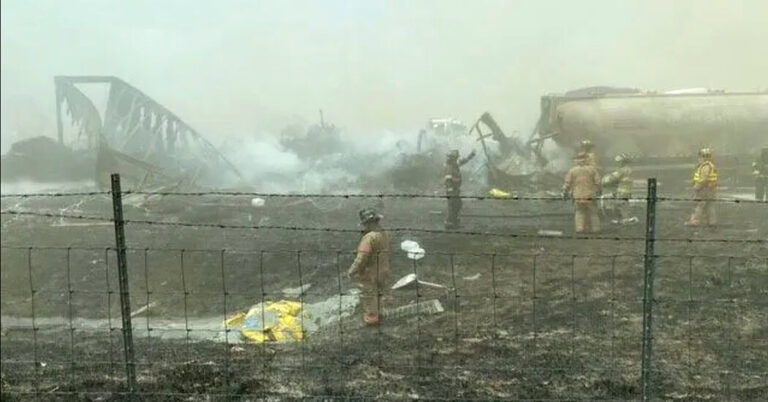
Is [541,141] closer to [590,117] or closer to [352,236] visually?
[590,117]

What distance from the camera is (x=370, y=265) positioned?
21.4ft

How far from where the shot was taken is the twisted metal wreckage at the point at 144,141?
1530cm

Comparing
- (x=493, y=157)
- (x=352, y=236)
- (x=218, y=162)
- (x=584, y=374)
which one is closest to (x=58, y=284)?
(x=352, y=236)

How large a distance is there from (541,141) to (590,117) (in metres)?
1.31

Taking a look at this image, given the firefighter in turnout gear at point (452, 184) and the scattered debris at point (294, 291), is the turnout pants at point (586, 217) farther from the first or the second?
the scattered debris at point (294, 291)

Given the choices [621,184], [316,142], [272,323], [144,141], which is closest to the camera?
[272,323]

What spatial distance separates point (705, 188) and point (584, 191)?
1733 mm

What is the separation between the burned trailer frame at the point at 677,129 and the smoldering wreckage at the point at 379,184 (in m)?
0.03

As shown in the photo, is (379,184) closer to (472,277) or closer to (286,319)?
(472,277)

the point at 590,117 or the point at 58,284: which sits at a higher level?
the point at 590,117

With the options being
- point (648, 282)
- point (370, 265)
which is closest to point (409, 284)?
point (370, 265)

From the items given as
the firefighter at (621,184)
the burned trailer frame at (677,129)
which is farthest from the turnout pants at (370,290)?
the burned trailer frame at (677,129)

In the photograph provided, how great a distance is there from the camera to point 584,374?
456 cm

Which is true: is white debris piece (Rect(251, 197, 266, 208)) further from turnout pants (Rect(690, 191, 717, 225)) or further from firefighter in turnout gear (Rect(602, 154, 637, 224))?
turnout pants (Rect(690, 191, 717, 225))
